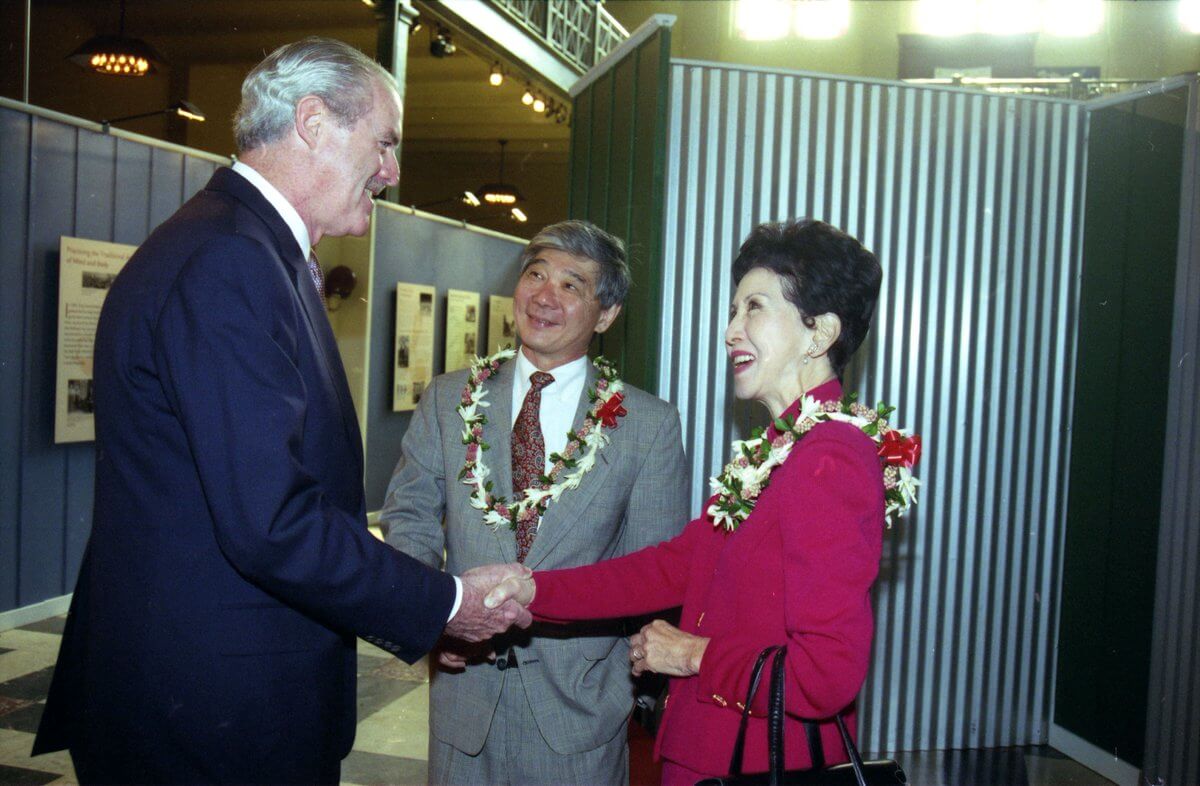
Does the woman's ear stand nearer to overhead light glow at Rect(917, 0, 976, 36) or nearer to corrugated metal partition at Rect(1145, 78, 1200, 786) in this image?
corrugated metal partition at Rect(1145, 78, 1200, 786)

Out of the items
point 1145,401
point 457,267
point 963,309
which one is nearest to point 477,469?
point 963,309

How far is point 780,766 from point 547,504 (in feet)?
3.41

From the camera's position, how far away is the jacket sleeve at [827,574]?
1528 millimetres

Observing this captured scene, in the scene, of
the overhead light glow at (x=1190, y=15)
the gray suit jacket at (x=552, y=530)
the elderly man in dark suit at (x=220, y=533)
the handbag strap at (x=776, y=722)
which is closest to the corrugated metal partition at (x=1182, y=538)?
the gray suit jacket at (x=552, y=530)

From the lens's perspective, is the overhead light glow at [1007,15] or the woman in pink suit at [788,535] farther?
the overhead light glow at [1007,15]

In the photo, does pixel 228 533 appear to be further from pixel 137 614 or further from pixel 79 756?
pixel 79 756

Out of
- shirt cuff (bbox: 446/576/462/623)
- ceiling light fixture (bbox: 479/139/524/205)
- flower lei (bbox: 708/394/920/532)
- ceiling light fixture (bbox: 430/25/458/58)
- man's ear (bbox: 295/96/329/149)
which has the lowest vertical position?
shirt cuff (bbox: 446/576/462/623)

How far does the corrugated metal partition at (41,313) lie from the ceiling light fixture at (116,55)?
3.22 m

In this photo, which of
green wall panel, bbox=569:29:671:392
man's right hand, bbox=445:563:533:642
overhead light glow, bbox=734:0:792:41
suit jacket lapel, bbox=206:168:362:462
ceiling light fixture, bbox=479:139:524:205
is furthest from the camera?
ceiling light fixture, bbox=479:139:524:205

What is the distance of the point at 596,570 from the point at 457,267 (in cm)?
868

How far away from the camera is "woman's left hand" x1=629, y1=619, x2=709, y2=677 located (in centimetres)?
182

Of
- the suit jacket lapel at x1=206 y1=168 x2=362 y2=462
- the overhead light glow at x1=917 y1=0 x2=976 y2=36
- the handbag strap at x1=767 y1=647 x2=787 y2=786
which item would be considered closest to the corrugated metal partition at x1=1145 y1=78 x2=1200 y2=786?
the handbag strap at x1=767 y1=647 x2=787 y2=786

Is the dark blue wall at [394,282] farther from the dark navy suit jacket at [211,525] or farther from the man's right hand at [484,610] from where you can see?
the dark navy suit jacket at [211,525]

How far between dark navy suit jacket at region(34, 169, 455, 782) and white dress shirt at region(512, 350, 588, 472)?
910 millimetres
